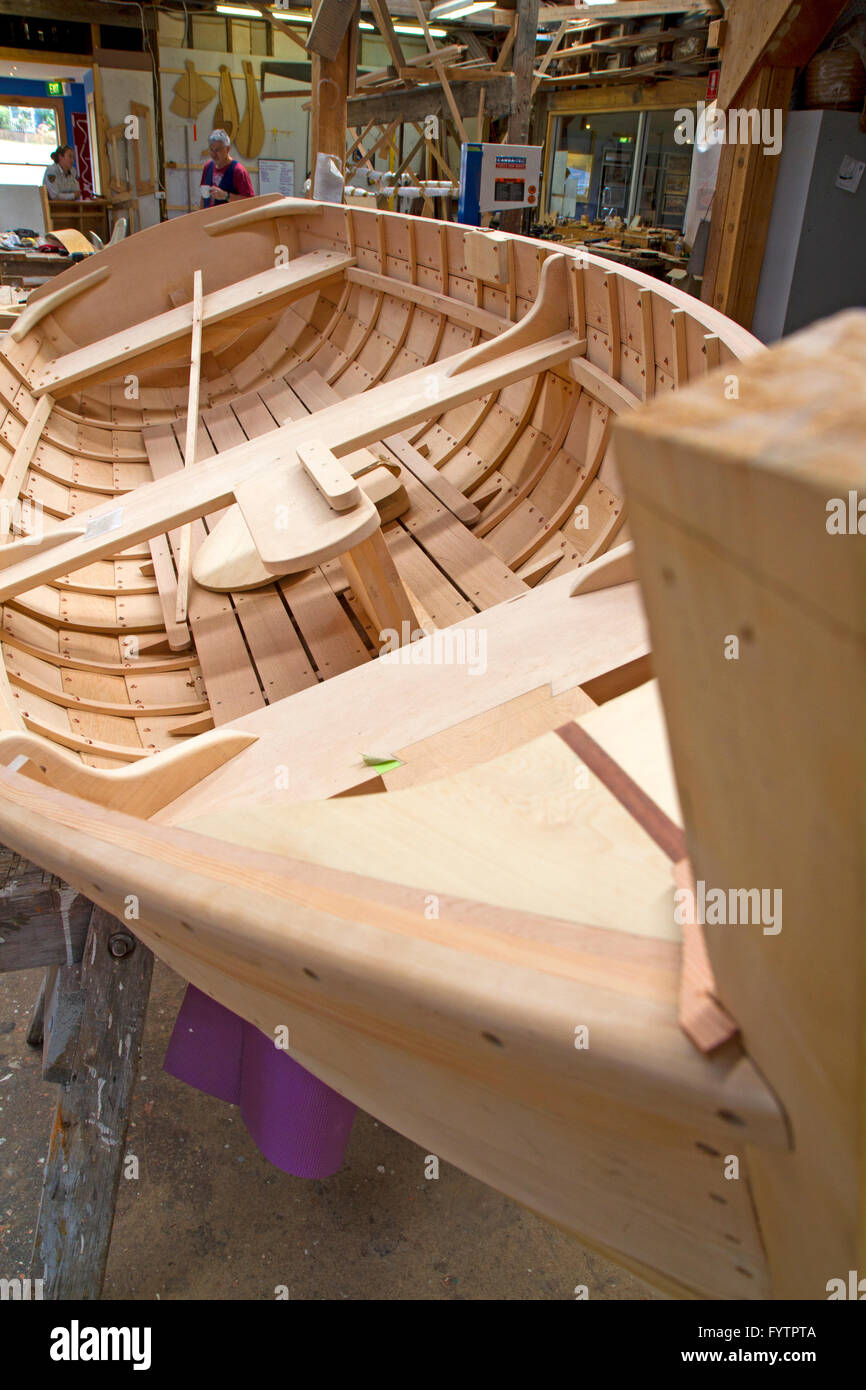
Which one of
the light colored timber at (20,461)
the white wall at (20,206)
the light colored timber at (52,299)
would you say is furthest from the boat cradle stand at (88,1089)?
the white wall at (20,206)

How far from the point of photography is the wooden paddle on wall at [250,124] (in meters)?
15.2

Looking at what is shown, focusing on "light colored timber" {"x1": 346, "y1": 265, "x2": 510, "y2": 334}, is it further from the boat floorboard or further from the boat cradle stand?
the boat cradle stand

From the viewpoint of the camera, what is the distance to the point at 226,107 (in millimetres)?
15312

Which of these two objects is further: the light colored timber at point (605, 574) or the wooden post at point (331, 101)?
the wooden post at point (331, 101)

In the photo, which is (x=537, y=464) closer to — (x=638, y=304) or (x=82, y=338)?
(x=638, y=304)

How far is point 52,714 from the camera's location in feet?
8.23

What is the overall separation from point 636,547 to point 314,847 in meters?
0.74

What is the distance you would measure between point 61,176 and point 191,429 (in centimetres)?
1006

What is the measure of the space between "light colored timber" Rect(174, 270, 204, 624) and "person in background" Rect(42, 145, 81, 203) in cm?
793

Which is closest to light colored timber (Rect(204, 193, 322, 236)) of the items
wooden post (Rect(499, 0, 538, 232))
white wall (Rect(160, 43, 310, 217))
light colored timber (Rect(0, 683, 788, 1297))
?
wooden post (Rect(499, 0, 538, 232))

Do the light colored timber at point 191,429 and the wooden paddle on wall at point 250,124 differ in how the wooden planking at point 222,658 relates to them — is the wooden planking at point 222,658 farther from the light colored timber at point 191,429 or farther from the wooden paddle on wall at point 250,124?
the wooden paddle on wall at point 250,124

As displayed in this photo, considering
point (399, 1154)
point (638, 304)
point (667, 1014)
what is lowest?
point (399, 1154)

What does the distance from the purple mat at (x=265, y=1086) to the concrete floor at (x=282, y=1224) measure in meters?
0.40
